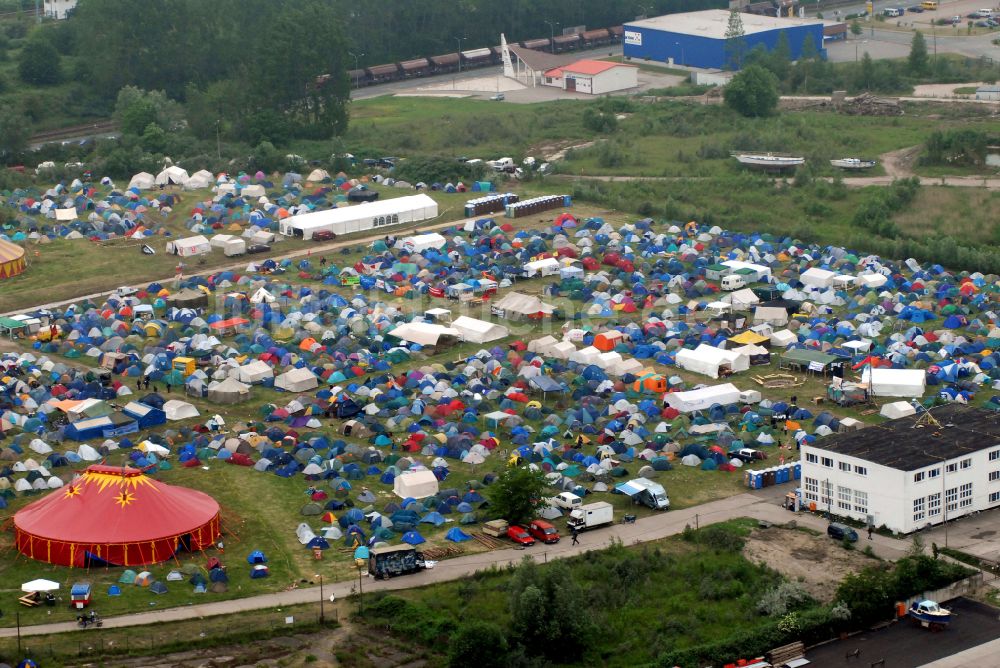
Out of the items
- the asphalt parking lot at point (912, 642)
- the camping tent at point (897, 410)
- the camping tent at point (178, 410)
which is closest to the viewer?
the asphalt parking lot at point (912, 642)

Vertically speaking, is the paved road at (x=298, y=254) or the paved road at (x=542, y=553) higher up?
the paved road at (x=298, y=254)

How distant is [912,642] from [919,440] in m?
6.82

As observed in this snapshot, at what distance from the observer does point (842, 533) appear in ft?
98.9

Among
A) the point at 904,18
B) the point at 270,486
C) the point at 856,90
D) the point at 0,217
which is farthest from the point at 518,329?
the point at 904,18

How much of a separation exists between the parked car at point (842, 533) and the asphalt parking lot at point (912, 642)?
10.1ft

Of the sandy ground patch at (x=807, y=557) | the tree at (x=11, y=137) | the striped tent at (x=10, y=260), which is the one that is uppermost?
the tree at (x=11, y=137)

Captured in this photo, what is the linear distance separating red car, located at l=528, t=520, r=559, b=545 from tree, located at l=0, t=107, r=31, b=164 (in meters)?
42.4

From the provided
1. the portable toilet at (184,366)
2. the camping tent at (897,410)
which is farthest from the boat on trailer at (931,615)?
the portable toilet at (184,366)

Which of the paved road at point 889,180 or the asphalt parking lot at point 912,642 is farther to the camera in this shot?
the paved road at point 889,180

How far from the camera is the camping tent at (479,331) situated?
141ft

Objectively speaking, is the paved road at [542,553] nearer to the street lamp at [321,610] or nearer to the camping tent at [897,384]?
the street lamp at [321,610]

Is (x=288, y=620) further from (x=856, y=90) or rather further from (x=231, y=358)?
(x=856, y=90)

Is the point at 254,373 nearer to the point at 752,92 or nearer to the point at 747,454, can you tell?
the point at 747,454

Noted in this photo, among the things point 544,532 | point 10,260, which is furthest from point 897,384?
point 10,260
